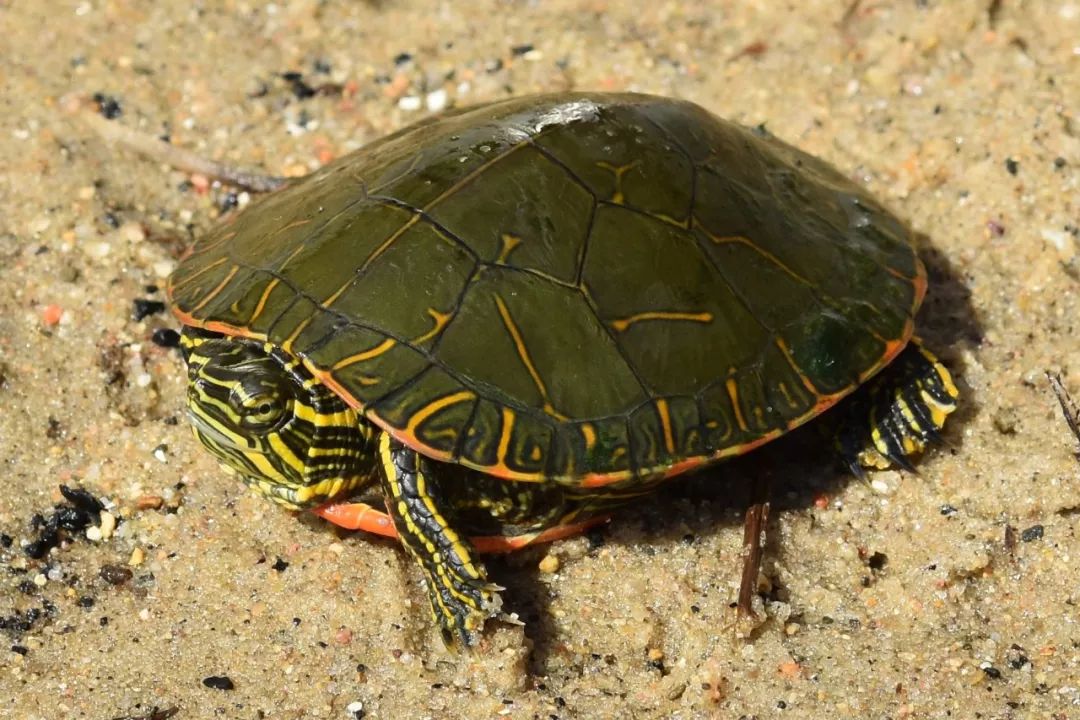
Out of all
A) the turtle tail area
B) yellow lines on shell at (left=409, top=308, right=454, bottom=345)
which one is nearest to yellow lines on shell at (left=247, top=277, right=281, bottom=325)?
yellow lines on shell at (left=409, top=308, right=454, bottom=345)

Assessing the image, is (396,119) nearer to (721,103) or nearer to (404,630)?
(721,103)

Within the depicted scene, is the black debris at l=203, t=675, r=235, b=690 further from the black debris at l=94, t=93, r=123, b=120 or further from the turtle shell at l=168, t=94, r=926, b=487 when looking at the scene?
the black debris at l=94, t=93, r=123, b=120

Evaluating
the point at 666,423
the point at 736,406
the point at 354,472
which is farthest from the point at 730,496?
the point at 354,472

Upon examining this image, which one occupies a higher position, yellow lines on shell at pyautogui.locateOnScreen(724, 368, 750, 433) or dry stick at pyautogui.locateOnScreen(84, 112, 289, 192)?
yellow lines on shell at pyautogui.locateOnScreen(724, 368, 750, 433)

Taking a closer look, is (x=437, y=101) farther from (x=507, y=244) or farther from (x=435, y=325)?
(x=435, y=325)

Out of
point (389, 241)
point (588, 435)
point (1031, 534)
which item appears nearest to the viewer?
point (588, 435)

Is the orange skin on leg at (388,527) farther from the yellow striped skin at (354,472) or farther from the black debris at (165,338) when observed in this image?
the black debris at (165,338)
